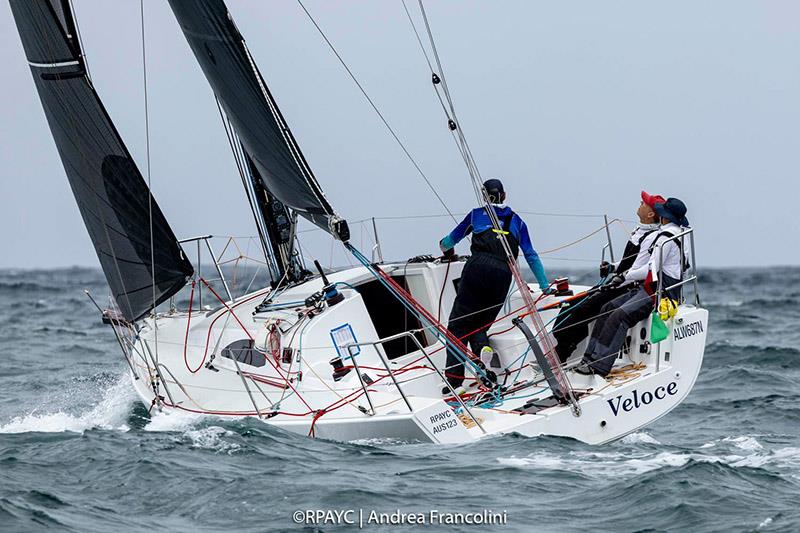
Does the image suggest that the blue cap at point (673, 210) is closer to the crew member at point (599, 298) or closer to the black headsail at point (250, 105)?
the crew member at point (599, 298)

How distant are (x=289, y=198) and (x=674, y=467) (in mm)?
3270

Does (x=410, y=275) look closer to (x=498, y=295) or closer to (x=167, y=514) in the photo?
(x=498, y=295)

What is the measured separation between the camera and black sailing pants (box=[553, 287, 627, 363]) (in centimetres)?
796

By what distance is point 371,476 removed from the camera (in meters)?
5.91

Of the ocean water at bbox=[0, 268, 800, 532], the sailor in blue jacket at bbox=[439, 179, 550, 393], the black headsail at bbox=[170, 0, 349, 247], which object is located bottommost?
the ocean water at bbox=[0, 268, 800, 532]

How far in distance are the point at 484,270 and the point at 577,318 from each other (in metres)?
0.92

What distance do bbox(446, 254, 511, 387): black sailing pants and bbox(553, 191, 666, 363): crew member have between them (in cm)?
51

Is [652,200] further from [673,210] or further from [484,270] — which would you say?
[484,270]

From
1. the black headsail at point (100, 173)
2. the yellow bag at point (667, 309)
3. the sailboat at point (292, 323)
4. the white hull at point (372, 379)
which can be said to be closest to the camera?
the white hull at point (372, 379)

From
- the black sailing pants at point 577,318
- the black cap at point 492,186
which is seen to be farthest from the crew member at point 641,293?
the black cap at point 492,186

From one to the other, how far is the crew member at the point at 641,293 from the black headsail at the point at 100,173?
133 inches

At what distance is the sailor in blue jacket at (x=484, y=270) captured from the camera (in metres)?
7.71

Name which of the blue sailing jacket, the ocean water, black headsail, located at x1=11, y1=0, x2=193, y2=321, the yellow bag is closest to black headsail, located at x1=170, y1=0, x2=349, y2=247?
the blue sailing jacket

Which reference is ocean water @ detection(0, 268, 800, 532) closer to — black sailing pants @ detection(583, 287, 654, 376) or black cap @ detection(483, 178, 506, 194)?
black sailing pants @ detection(583, 287, 654, 376)
